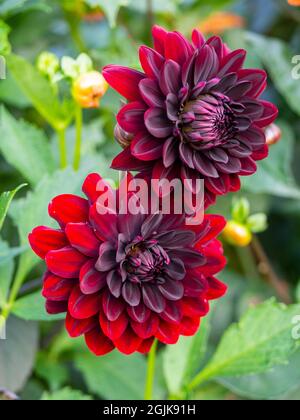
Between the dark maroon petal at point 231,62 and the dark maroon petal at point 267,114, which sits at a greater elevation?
the dark maroon petal at point 231,62

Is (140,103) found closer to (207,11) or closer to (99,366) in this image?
(99,366)

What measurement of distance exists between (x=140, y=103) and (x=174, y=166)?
A: 5 cm

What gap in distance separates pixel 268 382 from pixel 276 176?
0.78ft

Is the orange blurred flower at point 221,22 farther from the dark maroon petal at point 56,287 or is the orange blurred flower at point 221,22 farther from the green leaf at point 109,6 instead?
the dark maroon petal at point 56,287

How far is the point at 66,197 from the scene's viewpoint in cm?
43

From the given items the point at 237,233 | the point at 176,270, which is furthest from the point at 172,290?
the point at 237,233

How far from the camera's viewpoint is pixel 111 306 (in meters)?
0.44

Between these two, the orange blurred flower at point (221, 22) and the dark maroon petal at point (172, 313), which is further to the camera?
the orange blurred flower at point (221, 22)

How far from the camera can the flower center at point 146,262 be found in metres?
0.44

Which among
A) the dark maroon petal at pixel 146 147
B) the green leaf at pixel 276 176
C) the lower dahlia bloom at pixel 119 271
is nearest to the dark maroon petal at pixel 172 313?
the lower dahlia bloom at pixel 119 271

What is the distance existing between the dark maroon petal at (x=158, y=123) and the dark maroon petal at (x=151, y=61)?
0.02 metres

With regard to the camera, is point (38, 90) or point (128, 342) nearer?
point (128, 342)

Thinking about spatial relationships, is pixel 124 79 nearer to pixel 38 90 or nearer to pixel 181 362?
pixel 38 90
